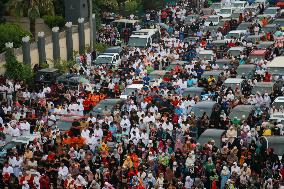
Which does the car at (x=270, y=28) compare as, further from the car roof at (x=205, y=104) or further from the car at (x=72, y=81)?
the car roof at (x=205, y=104)

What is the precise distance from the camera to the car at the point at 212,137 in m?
28.3

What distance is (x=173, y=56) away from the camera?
4450cm

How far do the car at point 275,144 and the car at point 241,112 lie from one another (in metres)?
3.56

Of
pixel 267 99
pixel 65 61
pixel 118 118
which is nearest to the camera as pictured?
pixel 118 118

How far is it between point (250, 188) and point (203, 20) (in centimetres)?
3228

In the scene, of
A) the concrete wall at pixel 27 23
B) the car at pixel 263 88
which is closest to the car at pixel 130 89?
the car at pixel 263 88

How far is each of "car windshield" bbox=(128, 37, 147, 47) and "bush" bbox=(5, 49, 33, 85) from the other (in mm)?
8707

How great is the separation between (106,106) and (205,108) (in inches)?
163

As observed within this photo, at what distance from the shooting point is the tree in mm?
48656

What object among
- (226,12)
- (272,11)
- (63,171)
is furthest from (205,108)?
(226,12)

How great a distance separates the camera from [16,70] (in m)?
40.0

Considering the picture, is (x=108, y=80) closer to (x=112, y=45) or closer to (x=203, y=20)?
(x=112, y=45)

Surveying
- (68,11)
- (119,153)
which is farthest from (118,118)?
(68,11)

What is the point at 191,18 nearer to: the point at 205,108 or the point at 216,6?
the point at 216,6
